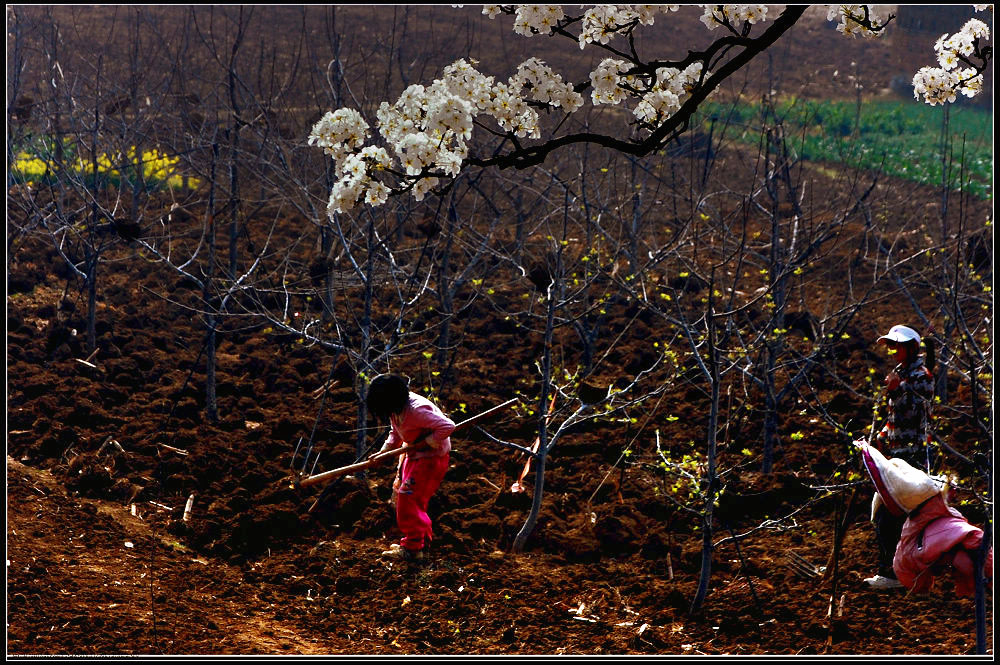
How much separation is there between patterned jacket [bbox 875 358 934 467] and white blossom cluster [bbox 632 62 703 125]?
2198 mm

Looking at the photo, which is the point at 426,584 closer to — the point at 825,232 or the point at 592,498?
the point at 592,498

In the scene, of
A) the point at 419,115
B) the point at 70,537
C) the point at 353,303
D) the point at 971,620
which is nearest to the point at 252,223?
the point at 353,303

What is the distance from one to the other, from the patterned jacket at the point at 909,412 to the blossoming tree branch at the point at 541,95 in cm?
152

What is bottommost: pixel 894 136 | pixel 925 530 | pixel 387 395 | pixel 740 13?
pixel 925 530

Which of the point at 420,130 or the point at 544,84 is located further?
the point at 544,84

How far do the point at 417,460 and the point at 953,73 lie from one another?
11.3 ft

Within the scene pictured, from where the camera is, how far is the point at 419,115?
13.5ft

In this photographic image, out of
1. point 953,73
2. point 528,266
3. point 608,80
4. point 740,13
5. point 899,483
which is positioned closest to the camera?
point 740,13

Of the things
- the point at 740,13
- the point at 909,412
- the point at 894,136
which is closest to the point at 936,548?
the point at 909,412

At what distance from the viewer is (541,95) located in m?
4.68

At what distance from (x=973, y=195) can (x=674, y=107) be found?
11879mm

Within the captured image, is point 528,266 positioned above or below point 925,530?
above

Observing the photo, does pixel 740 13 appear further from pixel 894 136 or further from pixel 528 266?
pixel 894 136

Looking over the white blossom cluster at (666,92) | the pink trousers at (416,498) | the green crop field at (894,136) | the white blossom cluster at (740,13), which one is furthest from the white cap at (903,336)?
the green crop field at (894,136)
